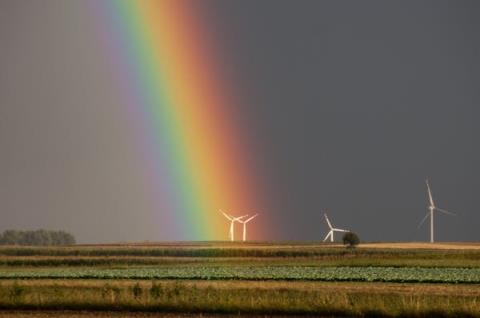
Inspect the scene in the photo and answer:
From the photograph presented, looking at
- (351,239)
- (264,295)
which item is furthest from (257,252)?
(264,295)

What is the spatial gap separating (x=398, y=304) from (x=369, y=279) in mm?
20613

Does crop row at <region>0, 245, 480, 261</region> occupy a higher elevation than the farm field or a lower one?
higher

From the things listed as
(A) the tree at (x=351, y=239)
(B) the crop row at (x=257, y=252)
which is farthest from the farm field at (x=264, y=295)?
(A) the tree at (x=351, y=239)

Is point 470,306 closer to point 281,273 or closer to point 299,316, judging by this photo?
point 299,316

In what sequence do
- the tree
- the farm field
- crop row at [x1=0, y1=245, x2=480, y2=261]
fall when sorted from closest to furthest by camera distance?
the farm field → crop row at [x1=0, y1=245, x2=480, y2=261] → the tree

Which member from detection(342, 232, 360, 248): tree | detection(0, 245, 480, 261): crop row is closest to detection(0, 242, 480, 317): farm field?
detection(0, 245, 480, 261): crop row

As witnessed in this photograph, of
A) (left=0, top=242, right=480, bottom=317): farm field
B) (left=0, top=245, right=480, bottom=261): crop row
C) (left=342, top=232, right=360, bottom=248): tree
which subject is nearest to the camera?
(left=0, top=242, right=480, bottom=317): farm field

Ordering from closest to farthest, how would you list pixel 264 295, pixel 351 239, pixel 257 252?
pixel 264 295
pixel 257 252
pixel 351 239

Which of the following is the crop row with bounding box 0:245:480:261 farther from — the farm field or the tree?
the farm field

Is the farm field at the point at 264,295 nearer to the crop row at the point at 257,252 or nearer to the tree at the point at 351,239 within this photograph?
the crop row at the point at 257,252

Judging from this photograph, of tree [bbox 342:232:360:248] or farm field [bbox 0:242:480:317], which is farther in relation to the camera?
tree [bbox 342:232:360:248]

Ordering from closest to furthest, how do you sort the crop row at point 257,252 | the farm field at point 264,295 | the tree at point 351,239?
the farm field at point 264,295
the crop row at point 257,252
the tree at point 351,239

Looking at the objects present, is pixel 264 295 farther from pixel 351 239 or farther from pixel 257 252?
pixel 351 239

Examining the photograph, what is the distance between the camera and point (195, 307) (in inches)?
1686
